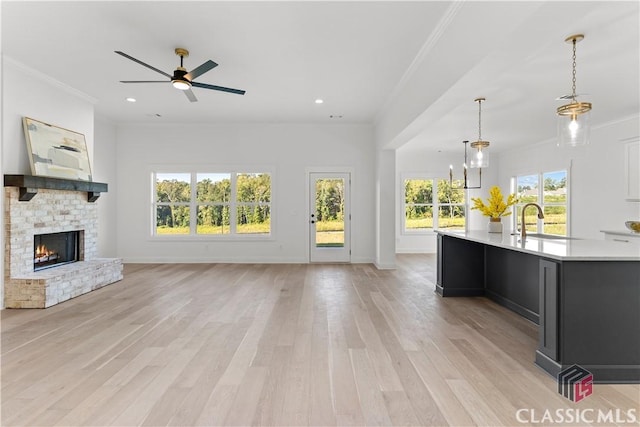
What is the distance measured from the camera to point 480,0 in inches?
102

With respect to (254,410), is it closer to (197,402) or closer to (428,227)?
(197,402)

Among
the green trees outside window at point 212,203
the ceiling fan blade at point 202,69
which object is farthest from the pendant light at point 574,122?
the green trees outside window at point 212,203

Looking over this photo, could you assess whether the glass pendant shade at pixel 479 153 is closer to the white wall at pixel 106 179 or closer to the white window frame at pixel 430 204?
the white window frame at pixel 430 204

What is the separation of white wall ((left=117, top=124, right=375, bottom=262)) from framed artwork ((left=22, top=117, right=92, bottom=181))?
1.98 m

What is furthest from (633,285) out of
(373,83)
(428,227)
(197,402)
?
(428,227)

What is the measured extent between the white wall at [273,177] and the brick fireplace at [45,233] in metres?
1.98

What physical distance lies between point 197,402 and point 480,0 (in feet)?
11.2

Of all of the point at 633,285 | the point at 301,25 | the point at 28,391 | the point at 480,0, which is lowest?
the point at 28,391

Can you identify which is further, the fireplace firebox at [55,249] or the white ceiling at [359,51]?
the fireplace firebox at [55,249]

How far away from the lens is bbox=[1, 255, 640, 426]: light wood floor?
203cm

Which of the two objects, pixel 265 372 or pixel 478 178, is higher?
pixel 478 178

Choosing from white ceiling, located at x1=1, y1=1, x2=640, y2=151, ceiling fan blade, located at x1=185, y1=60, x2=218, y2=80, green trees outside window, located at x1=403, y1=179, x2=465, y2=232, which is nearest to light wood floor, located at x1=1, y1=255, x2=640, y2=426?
white ceiling, located at x1=1, y1=1, x2=640, y2=151

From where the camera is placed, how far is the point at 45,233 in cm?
473

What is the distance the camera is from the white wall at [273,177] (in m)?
7.48
